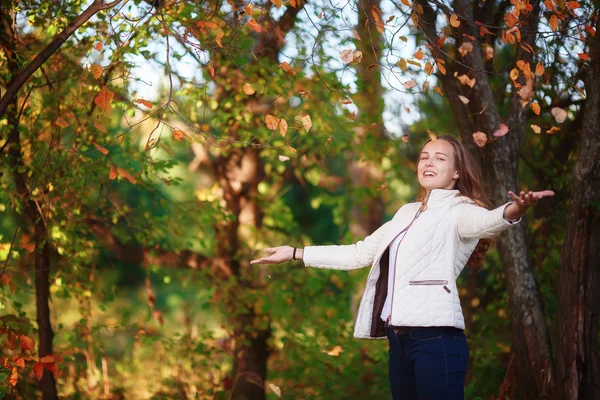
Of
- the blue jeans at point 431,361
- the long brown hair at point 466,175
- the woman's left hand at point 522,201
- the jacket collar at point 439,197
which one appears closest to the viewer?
the woman's left hand at point 522,201

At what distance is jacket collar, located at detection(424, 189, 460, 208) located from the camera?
302 cm

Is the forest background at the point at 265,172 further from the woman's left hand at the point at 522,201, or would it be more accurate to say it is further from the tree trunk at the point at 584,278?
the woman's left hand at the point at 522,201

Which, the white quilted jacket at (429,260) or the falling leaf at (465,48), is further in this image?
the falling leaf at (465,48)

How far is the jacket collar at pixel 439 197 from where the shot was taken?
9.90 ft

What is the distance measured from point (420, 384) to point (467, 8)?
2.67 m

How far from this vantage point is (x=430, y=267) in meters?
2.89

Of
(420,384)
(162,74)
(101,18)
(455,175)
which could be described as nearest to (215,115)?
(162,74)

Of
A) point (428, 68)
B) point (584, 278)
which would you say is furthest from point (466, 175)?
point (584, 278)

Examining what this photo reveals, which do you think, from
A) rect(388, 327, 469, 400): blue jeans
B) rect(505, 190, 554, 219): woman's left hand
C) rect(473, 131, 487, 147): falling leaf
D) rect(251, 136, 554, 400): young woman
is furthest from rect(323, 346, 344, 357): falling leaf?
rect(505, 190, 554, 219): woman's left hand

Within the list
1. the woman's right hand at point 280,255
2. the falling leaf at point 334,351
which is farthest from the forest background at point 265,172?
the woman's right hand at point 280,255

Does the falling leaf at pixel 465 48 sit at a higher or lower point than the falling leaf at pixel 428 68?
higher

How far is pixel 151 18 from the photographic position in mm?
4840

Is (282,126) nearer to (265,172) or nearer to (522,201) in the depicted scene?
(522,201)

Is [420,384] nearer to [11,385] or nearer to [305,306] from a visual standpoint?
[11,385]
